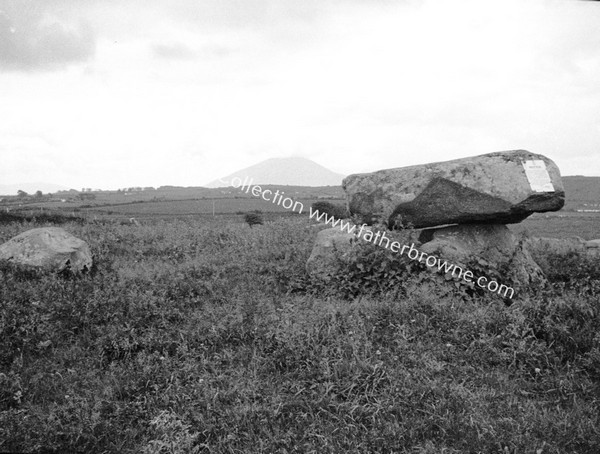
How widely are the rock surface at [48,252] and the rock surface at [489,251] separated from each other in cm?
738

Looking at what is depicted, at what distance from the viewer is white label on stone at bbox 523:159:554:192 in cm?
933

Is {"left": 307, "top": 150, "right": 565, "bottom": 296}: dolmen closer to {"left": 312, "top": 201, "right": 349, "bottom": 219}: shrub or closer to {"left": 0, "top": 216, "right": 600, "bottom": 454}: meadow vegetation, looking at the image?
{"left": 0, "top": 216, "right": 600, "bottom": 454}: meadow vegetation

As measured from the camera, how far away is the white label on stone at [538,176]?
9.33m

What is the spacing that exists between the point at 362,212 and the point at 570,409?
620 cm

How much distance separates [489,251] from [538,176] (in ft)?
5.90

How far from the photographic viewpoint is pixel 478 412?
16.9ft

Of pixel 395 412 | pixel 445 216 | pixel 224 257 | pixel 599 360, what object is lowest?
pixel 395 412

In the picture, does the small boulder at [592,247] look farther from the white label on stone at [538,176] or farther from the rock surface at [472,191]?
the white label on stone at [538,176]

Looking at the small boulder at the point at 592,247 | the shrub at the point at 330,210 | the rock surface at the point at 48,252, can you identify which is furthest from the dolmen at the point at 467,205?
the shrub at the point at 330,210

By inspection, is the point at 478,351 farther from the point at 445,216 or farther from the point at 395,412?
the point at 445,216

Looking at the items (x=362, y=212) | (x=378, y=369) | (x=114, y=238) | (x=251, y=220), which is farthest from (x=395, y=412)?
(x=251, y=220)

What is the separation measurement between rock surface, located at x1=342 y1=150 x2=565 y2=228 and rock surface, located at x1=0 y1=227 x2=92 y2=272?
6.63m

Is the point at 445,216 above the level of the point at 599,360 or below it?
above

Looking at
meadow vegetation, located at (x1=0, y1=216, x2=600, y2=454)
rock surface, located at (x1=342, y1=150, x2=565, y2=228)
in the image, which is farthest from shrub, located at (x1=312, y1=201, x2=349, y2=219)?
meadow vegetation, located at (x1=0, y1=216, x2=600, y2=454)
